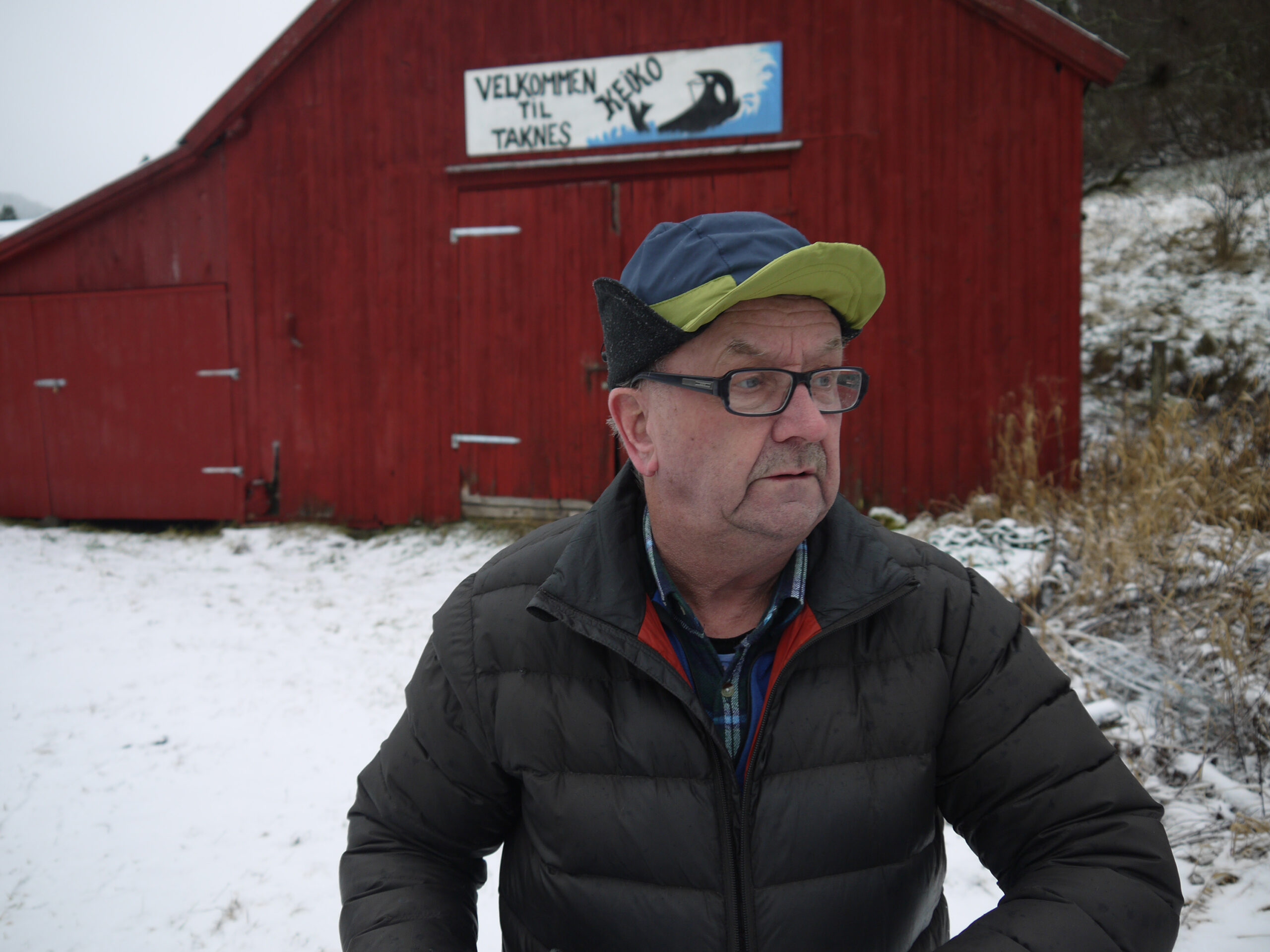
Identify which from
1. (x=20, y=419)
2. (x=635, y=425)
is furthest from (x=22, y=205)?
(x=635, y=425)

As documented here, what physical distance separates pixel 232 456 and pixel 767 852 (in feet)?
24.0

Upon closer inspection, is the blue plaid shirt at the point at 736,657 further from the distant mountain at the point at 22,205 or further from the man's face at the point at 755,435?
the distant mountain at the point at 22,205

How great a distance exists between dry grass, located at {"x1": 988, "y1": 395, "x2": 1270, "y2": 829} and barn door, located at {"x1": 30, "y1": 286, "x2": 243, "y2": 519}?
6.54 meters

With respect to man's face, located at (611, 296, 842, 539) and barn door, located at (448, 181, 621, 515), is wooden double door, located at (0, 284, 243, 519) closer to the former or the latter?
barn door, located at (448, 181, 621, 515)

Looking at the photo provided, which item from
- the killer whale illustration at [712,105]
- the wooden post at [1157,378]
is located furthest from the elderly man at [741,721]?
the wooden post at [1157,378]

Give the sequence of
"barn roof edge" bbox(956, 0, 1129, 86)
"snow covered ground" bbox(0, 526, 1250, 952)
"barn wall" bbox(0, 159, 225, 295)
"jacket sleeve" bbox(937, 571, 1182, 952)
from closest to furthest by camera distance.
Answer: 1. "jacket sleeve" bbox(937, 571, 1182, 952)
2. "snow covered ground" bbox(0, 526, 1250, 952)
3. "barn roof edge" bbox(956, 0, 1129, 86)
4. "barn wall" bbox(0, 159, 225, 295)

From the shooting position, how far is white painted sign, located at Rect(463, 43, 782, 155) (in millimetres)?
6047

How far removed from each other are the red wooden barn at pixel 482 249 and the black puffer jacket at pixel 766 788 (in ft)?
16.6

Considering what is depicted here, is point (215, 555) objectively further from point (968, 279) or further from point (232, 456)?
point (968, 279)

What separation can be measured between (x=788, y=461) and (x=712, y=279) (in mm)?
312

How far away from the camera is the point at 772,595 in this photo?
1412 millimetres

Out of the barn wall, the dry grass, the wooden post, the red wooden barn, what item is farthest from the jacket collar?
the barn wall

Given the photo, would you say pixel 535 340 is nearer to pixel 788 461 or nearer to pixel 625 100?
pixel 625 100

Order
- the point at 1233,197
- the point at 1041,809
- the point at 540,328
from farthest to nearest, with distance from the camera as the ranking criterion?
the point at 1233,197 < the point at 540,328 < the point at 1041,809
